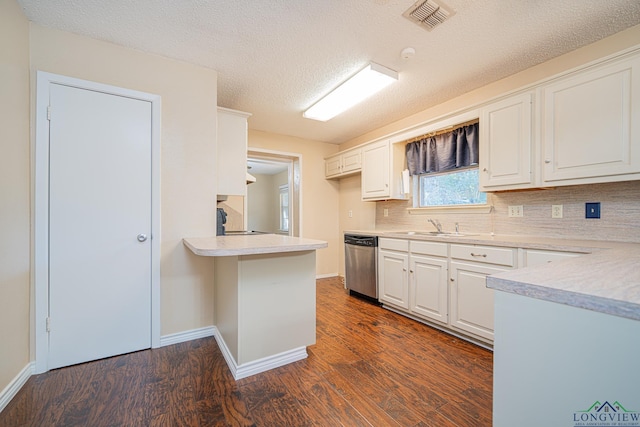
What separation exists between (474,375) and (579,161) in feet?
5.63

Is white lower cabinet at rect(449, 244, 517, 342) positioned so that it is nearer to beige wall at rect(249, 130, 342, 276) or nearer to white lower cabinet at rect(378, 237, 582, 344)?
white lower cabinet at rect(378, 237, 582, 344)

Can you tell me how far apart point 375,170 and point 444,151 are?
0.92 m

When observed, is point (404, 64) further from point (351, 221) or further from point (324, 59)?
point (351, 221)

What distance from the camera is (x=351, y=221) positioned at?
14.8 ft

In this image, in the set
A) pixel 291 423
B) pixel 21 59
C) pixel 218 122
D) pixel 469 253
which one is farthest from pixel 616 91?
pixel 21 59

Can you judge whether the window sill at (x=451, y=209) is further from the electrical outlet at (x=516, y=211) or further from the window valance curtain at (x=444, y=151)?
the window valance curtain at (x=444, y=151)

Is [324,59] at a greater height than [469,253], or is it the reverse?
[324,59]

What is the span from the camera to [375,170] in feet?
12.1

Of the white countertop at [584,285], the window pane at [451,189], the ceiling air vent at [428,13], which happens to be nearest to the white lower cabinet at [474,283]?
the window pane at [451,189]

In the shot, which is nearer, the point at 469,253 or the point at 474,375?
the point at 474,375

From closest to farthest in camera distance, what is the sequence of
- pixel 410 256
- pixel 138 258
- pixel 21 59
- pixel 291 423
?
A: pixel 291 423 < pixel 21 59 < pixel 138 258 < pixel 410 256

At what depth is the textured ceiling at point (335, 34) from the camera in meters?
1.72

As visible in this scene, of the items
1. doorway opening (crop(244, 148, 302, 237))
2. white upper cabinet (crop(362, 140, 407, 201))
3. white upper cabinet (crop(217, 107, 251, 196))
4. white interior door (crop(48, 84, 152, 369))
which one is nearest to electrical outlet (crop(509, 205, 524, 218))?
white upper cabinet (crop(362, 140, 407, 201))

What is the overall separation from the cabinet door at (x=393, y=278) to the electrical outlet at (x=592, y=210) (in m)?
1.47
